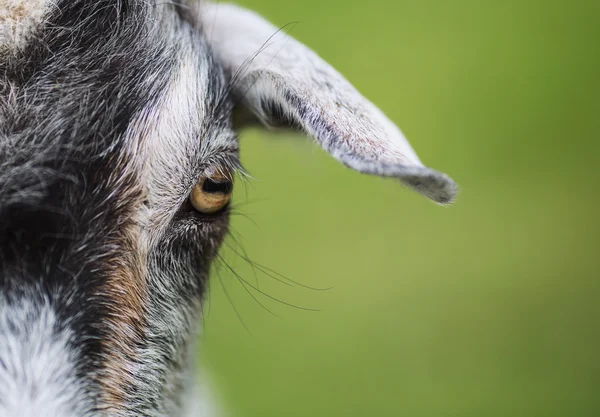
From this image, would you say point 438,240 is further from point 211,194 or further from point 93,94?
point 93,94

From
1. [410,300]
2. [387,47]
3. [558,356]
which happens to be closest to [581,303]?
[558,356]

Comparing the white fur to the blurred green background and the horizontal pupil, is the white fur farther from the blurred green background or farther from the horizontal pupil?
the blurred green background

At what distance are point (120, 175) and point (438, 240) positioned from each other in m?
5.91

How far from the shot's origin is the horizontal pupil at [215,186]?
2809 mm

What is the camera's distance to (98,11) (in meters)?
2.82

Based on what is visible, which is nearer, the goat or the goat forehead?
the goat

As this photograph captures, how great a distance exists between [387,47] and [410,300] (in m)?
3.74

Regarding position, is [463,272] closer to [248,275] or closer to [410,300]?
[410,300]

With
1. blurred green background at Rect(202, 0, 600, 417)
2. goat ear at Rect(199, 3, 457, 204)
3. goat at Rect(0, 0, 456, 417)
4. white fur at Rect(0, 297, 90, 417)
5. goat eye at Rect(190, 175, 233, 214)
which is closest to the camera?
white fur at Rect(0, 297, 90, 417)

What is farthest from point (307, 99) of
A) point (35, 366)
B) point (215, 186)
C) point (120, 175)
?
point (35, 366)

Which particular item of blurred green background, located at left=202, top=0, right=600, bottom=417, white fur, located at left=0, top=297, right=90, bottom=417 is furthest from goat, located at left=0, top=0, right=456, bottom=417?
blurred green background, located at left=202, top=0, right=600, bottom=417

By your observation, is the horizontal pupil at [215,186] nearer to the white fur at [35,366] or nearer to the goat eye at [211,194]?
the goat eye at [211,194]

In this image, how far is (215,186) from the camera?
2834 millimetres

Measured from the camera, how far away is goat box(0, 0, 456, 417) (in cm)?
A: 231
